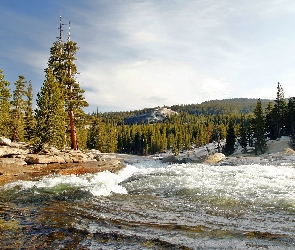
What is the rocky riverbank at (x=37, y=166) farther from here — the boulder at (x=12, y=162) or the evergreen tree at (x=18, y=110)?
the evergreen tree at (x=18, y=110)

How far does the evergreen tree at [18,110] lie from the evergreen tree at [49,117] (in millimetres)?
27624

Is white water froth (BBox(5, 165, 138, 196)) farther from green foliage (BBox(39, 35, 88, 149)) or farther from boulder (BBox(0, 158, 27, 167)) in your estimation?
green foliage (BBox(39, 35, 88, 149))

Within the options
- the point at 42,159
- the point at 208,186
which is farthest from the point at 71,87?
the point at 208,186

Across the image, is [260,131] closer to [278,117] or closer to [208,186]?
[278,117]

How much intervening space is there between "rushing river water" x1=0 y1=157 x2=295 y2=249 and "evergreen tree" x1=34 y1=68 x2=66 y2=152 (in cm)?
1136

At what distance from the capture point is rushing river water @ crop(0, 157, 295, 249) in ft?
22.5

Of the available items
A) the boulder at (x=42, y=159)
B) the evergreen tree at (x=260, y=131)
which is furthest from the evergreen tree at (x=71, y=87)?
the evergreen tree at (x=260, y=131)

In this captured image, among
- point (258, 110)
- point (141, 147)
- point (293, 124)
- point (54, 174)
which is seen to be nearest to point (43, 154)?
point (54, 174)

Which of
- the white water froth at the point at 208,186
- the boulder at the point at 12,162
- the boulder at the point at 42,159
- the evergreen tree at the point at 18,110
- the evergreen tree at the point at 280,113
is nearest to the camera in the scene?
the white water froth at the point at 208,186

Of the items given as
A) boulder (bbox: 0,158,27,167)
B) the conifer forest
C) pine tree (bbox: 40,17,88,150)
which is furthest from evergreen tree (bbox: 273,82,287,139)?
boulder (bbox: 0,158,27,167)

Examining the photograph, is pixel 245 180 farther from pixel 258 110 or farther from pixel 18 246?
pixel 258 110

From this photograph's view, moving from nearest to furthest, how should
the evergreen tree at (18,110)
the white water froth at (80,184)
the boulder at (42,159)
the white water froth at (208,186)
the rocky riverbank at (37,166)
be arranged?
1. the white water froth at (208,186)
2. the white water froth at (80,184)
3. the rocky riverbank at (37,166)
4. the boulder at (42,159)
5. the evergreen tree at (18,110)

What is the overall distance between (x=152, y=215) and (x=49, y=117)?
71.7 feet

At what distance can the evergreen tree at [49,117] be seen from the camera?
27500 mm
